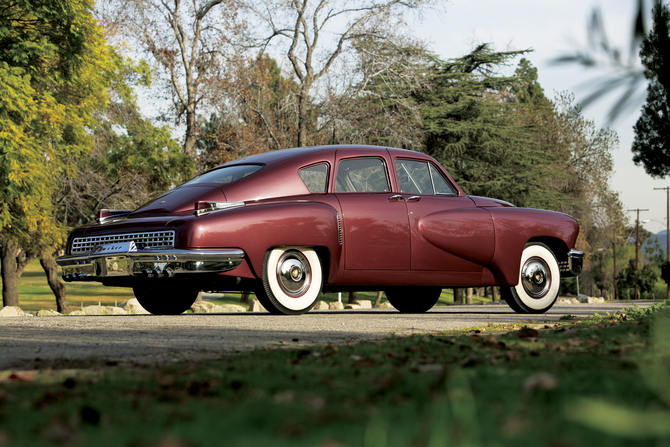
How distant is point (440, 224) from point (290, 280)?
1932 mm

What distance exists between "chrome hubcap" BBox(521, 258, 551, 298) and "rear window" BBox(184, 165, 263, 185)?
3.67 metres

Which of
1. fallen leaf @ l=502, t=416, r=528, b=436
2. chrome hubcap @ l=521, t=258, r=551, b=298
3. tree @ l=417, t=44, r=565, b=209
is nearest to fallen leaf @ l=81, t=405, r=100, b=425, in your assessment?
fallen leaf @ l=502, t=416, r=528, b=436

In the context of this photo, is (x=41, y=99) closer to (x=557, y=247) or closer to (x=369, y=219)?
(x=369, y=219)

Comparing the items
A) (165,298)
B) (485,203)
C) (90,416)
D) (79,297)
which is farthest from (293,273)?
(79,297)

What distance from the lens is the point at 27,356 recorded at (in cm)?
411

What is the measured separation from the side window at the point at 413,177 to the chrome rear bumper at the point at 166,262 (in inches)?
93.8

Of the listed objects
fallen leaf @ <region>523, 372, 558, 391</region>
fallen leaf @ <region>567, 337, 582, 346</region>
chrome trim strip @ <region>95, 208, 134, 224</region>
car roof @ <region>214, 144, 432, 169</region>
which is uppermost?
car roof @ <region>214, 144, 432, 169</region>

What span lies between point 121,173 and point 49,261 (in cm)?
426

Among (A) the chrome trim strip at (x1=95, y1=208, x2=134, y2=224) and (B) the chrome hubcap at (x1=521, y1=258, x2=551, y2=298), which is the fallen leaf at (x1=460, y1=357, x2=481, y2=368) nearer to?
(A) the chrome trim strip at (x1=95, y1=208, x2=134, y2=224)

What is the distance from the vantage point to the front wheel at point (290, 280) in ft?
23.6

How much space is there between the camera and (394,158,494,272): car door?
803 centimetres

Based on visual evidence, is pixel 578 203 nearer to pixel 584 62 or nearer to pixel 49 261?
pixel 49 261

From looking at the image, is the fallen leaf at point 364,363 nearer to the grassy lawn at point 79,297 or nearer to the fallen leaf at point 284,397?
the fallen leaf at point 284,397

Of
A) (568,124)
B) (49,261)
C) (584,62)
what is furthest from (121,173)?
(568,124)
